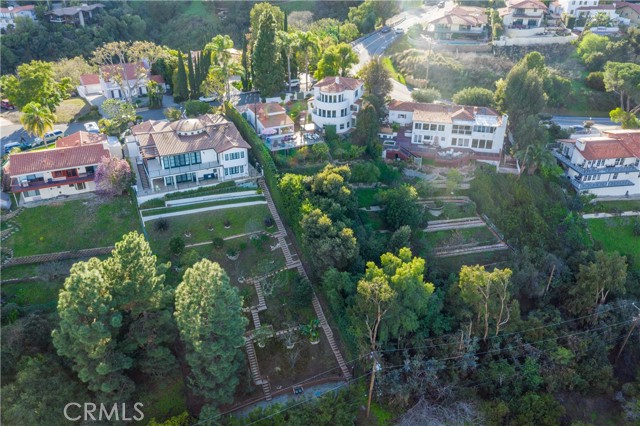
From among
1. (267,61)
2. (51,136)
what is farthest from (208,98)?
(51,136)

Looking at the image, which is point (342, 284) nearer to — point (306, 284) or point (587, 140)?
point (306, 284)

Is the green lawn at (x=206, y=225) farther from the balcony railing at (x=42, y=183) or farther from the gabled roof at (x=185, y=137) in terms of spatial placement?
the balcony railing at (x=42, y=183)

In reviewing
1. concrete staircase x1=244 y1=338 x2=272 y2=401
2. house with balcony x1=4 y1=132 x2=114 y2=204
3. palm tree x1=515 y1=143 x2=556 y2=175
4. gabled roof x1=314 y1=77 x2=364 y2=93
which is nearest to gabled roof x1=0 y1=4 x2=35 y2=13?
house with balcony x1=4 y1=132 x2=114 y2=204

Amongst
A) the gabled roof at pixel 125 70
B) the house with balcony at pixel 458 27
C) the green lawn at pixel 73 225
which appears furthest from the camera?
the house with balcony at pixel 458 27

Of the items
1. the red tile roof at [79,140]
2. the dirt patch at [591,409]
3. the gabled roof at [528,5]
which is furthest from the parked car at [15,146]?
the gabled roof at [528,5]

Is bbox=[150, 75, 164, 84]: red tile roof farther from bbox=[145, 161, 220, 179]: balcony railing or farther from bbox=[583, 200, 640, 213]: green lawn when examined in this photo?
bbox=[583, 200, 640, 213]: green lawn

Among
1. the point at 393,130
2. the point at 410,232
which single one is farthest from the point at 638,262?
the point at 393,130

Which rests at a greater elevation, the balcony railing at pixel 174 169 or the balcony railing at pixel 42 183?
the balcony railing at pixel 174 169
